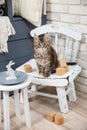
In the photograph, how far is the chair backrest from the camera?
2.09 m

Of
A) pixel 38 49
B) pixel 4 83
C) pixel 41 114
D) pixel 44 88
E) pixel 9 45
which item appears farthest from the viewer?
pixel 44 88

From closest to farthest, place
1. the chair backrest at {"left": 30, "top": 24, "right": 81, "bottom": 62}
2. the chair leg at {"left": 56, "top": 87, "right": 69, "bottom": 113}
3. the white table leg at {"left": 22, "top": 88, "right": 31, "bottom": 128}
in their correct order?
the white table leg at {"left": 22, "top": 88, "right": 31, "bottom": 128}
the chair leg at {"left": 56, "top": 87, "right": 69, "bottom": 113}
the chair backrest at {"left": 30, "top": 24, "right": 81, "bottom": 62}

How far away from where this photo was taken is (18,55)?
7.27 ft

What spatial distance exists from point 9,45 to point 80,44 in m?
0.68

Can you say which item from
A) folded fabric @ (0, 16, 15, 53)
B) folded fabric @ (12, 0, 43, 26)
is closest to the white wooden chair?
folded fabric @ (12, 0, 43, 26)

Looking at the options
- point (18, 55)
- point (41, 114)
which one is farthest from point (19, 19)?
point (41, 114)

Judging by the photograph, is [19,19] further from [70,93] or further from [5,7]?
[70,93]

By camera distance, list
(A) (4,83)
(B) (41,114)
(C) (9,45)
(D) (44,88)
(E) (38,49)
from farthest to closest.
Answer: (D) (44,88) < (C) (9,45) < (B) (41,114) < (E) (38,49) < (A) (4,83)

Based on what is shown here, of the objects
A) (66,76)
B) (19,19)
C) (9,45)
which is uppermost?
(19,19)

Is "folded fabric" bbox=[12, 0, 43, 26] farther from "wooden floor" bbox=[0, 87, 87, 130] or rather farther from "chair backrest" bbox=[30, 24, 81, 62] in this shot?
"wooden floor" bbox=[0, 87, 87, 130]

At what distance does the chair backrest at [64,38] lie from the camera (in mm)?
2092

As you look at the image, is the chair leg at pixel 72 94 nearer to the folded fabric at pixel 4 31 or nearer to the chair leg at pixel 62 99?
the chair leg at pixel 62 99

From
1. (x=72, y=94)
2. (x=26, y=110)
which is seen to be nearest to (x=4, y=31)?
(x=26, y=110)

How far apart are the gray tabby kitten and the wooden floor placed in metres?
0.36
